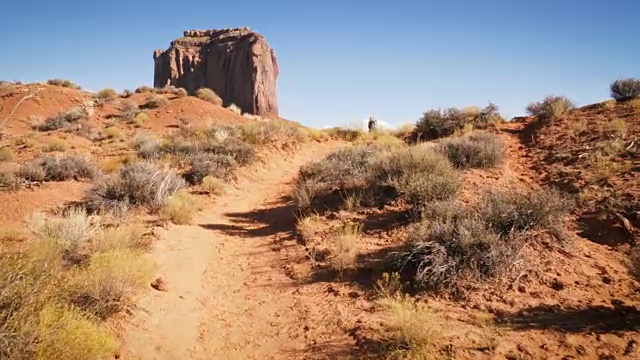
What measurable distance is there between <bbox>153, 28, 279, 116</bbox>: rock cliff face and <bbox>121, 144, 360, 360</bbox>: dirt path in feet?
154

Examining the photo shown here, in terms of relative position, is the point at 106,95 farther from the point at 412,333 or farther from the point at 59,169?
the point at 412,333

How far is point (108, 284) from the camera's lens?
14.4ft

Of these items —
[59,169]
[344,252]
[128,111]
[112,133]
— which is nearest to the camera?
[344,252]

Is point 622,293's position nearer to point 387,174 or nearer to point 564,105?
point 387,174

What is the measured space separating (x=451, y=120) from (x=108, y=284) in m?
14.2

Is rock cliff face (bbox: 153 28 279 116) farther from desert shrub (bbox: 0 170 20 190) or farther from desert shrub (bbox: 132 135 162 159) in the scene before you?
desert shrub (bbox: 0 170 20 190)

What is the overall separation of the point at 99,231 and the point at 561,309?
20.8 ft

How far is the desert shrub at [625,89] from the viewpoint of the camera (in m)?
14.0

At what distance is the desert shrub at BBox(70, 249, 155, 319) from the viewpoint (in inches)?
168

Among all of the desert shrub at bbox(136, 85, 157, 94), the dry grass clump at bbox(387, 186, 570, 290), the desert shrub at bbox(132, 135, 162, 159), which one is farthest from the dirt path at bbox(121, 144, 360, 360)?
the desert shrub at bbox(136, 85, 157, 94)

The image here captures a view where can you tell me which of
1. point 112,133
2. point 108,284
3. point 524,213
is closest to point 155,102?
point 112,133

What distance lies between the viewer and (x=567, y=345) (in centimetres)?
373

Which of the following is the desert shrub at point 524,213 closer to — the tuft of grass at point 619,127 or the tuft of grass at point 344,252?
the tuft of grass at point 344,252

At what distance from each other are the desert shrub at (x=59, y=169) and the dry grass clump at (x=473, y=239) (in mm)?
9251
